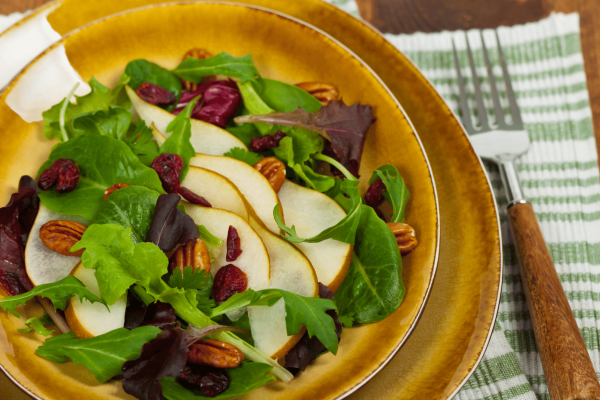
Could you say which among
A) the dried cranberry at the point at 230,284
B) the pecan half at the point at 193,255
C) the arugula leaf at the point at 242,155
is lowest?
the dried cranberry at the point at 230,284

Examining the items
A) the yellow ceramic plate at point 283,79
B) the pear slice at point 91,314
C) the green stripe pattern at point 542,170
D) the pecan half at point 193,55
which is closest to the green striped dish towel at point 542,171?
the green stripe pattern at point 542,170

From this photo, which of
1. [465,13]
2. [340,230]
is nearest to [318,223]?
[340,230]

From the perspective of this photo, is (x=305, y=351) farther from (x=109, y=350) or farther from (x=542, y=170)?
(x=542, y=170)

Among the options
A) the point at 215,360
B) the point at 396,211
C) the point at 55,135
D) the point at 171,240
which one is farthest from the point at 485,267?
the point at 55,135

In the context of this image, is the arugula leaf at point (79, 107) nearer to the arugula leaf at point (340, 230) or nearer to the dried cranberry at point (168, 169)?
the dried cranberry at point (168, 169)

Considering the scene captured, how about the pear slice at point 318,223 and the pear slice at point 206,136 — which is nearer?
the pear slice at point 318,223

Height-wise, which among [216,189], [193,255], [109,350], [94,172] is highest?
[94,172]

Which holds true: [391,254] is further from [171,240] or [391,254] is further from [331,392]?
[171,240]
